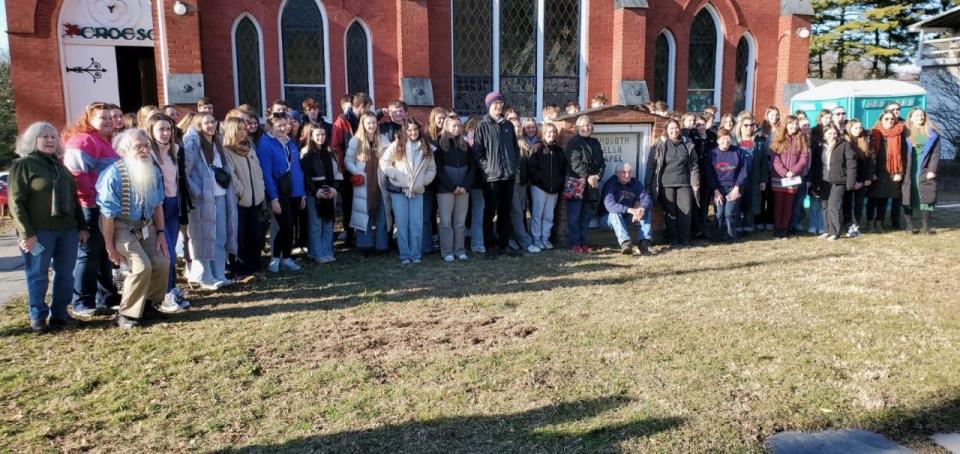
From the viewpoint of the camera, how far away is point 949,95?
24906mm

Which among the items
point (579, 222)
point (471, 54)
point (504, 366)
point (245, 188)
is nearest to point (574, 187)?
point (579, 222)

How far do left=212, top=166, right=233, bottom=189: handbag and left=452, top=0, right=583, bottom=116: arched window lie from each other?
8826 millimetres

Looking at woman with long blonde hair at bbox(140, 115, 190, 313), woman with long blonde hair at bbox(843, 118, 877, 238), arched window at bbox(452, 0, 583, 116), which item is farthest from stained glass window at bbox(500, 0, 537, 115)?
woman with long blonde hair at bbox(140, 115, 190, 313)

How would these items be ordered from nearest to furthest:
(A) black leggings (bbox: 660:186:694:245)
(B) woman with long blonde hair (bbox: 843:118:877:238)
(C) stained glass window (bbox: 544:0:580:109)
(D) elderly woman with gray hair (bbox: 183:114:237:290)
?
(D) elderly woman with gray hair (bbox: 183:114:237:290) → (A) black leggings (bbox: 660:186:694:245) → (B) woman with long blonde hair (bbox: 843:118:877:238) → (C) stained glass window (bbox: 544:0:580:109)

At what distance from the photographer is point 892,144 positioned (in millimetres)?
9922

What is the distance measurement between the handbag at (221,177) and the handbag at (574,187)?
4.25m

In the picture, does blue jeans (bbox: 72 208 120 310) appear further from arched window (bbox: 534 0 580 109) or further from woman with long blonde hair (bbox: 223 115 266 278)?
arched window (bbox: 534 0 580 109)

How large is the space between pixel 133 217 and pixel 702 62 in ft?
48.1

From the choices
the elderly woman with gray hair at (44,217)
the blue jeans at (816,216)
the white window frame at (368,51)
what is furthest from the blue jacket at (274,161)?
the blue jeans at (816,216)

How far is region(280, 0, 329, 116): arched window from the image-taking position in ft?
46.4

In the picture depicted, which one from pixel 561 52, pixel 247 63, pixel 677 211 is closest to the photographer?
pixel 677 211

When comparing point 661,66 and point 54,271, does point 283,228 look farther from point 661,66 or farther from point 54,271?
point 661,66

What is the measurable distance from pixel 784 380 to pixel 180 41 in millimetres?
12362

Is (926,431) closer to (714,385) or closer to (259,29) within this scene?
(714,385)
